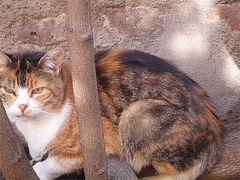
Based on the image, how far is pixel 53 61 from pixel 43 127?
0.43 metres

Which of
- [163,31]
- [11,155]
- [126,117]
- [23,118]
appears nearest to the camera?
[11,155]

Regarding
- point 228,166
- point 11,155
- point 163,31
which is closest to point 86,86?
point 11,155

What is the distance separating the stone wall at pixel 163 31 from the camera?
2.93 metres

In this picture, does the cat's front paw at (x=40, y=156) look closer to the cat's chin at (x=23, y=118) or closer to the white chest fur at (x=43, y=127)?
the white chest fur at (x=43, y=127)

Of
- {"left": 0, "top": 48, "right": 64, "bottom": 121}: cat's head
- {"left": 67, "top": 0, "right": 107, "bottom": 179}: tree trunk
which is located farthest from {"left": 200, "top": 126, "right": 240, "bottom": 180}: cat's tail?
{"left": 0, "top": 48, "right": 64, "bottom": 121}: cat's head

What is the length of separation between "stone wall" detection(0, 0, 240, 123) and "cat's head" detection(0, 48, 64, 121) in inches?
23.1

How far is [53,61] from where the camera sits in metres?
2.38

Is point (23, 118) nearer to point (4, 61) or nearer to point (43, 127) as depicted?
point (43, 127)

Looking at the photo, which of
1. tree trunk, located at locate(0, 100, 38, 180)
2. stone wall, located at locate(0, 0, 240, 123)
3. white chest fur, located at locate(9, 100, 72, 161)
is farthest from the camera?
stone wall, located at locate(0, 0, 240, 123)

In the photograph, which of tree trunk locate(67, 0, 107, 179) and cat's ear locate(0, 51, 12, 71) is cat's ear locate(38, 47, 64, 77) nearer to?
cat's ear locate(0, 51, 12, 71)

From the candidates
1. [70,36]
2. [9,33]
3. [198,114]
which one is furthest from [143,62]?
[9,33]

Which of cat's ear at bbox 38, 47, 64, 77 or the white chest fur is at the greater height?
cat's ear at bbox 38, 47, 64, 77

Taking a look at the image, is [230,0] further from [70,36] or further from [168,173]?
[70,36]

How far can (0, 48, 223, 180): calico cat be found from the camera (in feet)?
7.73
